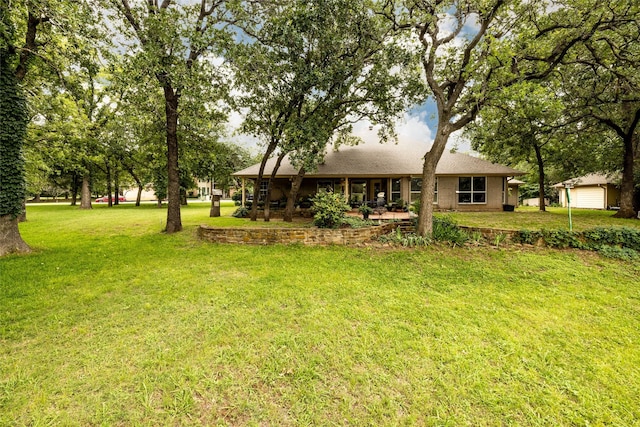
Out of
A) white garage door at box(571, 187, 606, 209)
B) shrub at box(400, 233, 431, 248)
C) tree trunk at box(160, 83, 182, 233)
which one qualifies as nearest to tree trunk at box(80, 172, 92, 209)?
tree trunk at box(160, 83, 182, 233)

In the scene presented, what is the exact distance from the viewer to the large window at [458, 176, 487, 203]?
16.1m

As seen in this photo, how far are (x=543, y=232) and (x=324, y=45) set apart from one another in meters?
8.66

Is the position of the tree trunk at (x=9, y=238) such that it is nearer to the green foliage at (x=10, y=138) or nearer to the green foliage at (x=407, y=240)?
the green foliage at (x=10, y=138)

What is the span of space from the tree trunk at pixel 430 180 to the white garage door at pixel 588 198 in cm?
2555

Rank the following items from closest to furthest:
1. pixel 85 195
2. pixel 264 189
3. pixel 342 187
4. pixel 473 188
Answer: pixel 473 188 → pixel 342 187 → pixel 264 189 → pixel 85 195

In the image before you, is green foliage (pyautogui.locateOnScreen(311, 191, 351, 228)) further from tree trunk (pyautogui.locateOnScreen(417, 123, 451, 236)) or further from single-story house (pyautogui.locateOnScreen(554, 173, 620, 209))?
single-story house (pyautogui.locateOnScreen(554, 173, 620, 209))

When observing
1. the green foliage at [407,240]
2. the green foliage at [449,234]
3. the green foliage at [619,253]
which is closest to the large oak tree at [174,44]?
the green foliage at [407,240]

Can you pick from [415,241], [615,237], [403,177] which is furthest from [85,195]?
[615,237]

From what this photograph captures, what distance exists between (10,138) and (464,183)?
19.6 meters

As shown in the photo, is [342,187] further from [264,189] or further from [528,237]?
[528,237]

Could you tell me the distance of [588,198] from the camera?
23719 mm

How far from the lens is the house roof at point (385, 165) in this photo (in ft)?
49.0

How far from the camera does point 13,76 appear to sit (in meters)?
6.26

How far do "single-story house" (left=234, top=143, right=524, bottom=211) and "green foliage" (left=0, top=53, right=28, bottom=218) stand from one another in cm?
959
